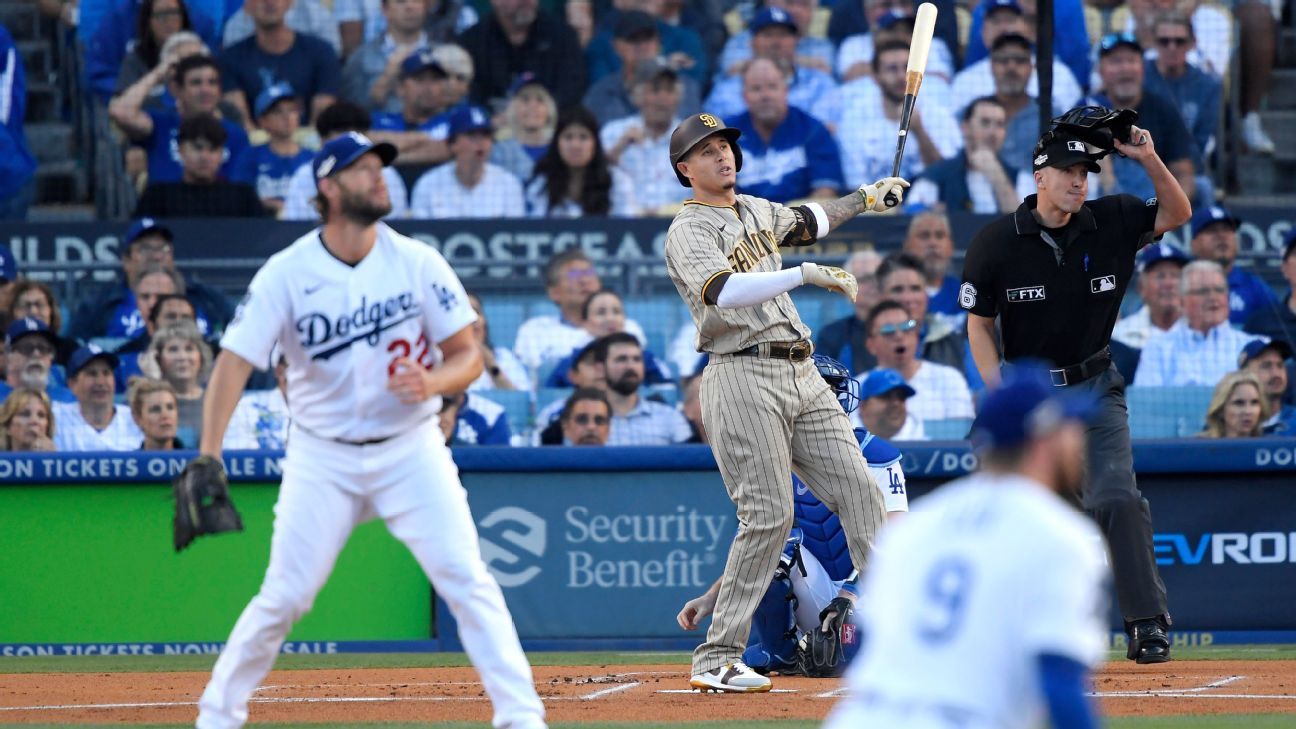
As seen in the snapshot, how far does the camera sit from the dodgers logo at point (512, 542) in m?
8.53

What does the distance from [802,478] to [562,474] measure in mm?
2575

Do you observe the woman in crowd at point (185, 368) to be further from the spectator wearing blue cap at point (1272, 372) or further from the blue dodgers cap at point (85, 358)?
the spectator wearing blue cap at point (1272, 372)

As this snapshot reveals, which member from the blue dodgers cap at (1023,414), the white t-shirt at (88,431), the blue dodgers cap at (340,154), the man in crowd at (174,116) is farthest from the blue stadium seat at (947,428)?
the blue dodgers cap at (1023,414)

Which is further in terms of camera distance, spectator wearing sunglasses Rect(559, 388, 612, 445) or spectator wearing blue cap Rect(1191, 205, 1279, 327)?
spectator wearing blue cap Rect(1191, 205, 1279, 327)

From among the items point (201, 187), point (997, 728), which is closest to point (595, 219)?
point (201, 187)

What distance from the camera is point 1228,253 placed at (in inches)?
405

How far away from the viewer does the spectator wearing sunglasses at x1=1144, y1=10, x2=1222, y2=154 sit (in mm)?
11445

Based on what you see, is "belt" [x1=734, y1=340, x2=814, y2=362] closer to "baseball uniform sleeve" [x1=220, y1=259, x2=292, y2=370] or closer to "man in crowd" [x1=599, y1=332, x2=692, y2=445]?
"baseball uniform sleeve" [x1=220, y1=259, x2=292, y2=370]

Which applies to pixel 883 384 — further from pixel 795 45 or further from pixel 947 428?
pixel 795 45

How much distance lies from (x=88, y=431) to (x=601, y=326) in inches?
117

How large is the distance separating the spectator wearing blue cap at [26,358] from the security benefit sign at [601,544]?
3001 mm

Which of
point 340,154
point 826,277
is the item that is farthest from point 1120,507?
point 340,154

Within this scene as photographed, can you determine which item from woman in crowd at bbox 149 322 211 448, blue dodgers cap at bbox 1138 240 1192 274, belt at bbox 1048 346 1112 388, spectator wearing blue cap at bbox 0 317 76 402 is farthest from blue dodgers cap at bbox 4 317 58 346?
blue dodgers cap at bbox 1138 240 1192 274

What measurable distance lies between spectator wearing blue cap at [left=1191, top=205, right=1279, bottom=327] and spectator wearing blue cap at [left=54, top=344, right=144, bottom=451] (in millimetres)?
6358
